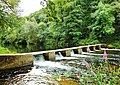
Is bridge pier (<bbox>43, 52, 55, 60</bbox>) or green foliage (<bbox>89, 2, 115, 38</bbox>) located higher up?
green foliage (<bbox>89, 2, 115, 38</bbox>)

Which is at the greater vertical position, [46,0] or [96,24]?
[96,24]

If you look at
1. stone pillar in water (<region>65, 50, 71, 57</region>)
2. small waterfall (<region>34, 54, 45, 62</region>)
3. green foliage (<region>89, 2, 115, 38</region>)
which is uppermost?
green foliage (<region>89, 2, 115, 38</region>)

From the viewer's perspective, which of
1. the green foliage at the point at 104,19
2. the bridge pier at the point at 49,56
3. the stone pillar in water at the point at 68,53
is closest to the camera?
the bridge pier at the point at 49,56

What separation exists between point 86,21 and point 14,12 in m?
10.7

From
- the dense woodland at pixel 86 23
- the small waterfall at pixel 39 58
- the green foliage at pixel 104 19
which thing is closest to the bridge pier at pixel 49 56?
the small waterfall at pixel 39 58

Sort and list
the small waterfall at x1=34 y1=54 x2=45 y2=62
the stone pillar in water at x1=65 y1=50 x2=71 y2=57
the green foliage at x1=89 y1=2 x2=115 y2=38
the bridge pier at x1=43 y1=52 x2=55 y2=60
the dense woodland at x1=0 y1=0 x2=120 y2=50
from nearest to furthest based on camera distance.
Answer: the small waterfall at x1=34 y1=54 x2=45 y2=62 → the bridge pier at x1=43 y1=52 x2=55 y2=60 → the stone pillar in water at x1=65 y1=50 x2=71 y2=57 → the green foliage at x1=89 y1=2 x2=115 y2=38 → the dense woodland at x1=0 y1=0 x2=120 y2=50

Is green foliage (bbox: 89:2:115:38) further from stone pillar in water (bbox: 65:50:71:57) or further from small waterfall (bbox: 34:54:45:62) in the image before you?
small waterfall (bbox: 34:54:45:62)

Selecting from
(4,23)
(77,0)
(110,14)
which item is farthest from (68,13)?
(4,23)

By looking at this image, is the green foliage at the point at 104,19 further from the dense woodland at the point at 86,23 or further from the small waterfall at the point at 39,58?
the small waterfall at the point at 39,58

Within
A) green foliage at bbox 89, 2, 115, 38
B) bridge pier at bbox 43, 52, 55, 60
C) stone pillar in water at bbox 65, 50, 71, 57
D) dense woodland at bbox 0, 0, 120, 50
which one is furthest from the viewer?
dense woodland at bbox 0, 0, 120, 50

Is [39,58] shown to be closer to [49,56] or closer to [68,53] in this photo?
[49,56]

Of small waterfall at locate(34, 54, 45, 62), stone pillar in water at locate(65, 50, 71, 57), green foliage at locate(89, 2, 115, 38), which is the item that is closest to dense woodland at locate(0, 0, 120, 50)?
green foliage at locate(89, 2, 115, 38)

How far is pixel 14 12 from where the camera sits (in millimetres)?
15430

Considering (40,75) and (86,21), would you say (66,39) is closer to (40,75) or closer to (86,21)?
(86,21)
